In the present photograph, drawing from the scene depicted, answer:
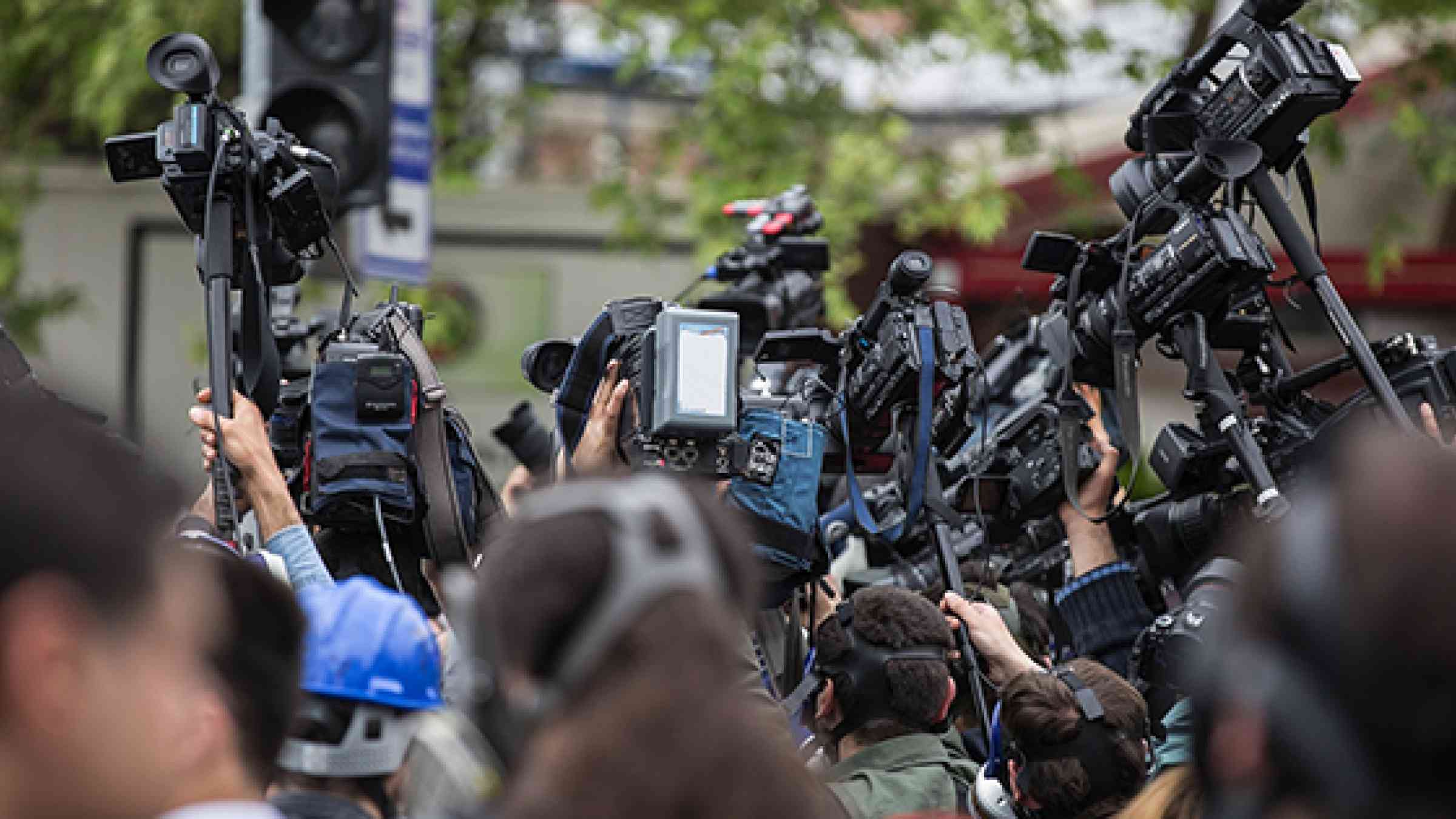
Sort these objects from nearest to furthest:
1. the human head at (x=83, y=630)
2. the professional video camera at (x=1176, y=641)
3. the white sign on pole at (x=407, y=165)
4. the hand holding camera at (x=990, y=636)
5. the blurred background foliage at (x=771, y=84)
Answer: the human head at (x=83, y=630) → the professional video camera at (x=1176, y=641) → the hand holding camera at (x=990, y=636) → the white sign on pole at (x=407, y=165) → the blurred background foliage at (x=771, y=84)

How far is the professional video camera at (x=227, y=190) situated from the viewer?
418cm

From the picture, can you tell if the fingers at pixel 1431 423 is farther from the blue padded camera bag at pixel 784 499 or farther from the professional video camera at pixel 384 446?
the professional video camera at pixel 384 446

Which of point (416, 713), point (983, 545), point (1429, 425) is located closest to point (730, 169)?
point (983, 545)

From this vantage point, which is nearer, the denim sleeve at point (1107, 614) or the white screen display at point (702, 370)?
the white screen display at point (702, 370)

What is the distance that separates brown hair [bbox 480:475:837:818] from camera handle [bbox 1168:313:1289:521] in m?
2.46

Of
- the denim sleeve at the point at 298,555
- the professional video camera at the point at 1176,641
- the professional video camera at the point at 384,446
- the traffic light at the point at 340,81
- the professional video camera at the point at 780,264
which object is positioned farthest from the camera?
the traffic light at the point at 340,81

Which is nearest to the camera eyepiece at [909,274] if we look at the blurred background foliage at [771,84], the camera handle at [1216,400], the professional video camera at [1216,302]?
the professional video camera at [1216,302]

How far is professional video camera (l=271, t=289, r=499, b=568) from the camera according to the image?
13.0 ft

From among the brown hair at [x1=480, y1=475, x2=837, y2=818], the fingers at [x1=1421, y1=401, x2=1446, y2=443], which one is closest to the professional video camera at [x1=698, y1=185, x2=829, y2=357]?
the fingers at [x1=1421, y1=401, x2=1446, y2=443]

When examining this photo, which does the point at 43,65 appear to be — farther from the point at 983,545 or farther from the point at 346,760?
the point at 346,760

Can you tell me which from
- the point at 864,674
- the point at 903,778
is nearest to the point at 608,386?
the point at 864,674

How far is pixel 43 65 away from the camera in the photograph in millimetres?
12438

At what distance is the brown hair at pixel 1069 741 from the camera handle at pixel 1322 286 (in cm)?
82

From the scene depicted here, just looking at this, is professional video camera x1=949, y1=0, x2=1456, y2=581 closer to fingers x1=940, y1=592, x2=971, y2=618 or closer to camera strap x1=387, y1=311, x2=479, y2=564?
fingers x1=940, y1=592, x2=971, y2=618
